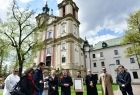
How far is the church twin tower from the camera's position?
131 ft

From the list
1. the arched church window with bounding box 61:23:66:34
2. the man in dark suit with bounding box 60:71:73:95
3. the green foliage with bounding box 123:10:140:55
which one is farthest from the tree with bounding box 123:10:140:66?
the man in dark suit with bounding box 60:71:73:95

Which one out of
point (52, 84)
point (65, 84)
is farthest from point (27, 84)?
point (65, 84)

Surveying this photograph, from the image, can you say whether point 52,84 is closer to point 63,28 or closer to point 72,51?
point 72,51

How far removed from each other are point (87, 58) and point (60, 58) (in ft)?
42.9

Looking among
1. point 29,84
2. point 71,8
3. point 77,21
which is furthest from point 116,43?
point 29,84

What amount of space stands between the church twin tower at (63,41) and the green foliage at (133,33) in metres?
14.4

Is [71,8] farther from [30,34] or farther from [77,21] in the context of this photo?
[30,34]

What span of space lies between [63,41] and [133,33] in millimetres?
18388

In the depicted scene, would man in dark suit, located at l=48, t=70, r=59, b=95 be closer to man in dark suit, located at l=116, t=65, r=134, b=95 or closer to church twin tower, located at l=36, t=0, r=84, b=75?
man in dark suit, located at l=116, t=65, r=134, b=95

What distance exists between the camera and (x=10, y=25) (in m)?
27.0

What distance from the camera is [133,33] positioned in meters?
29.8

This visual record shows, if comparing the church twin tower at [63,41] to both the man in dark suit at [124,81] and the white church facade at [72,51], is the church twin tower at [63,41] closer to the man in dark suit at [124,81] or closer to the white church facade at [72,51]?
the white church facade at [72,51]

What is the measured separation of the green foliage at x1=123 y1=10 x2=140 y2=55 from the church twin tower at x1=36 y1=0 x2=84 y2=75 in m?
14.4

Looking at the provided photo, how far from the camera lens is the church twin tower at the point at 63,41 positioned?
3979 cm
